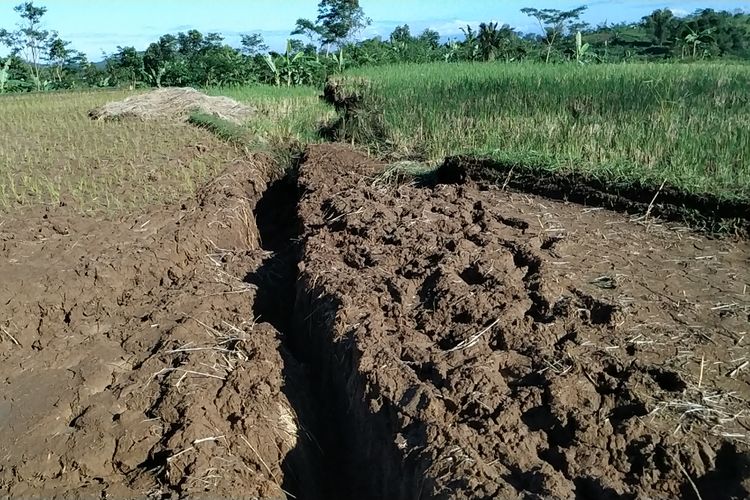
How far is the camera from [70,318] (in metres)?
4.90

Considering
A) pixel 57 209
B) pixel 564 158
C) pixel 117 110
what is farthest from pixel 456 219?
pixel 117 110

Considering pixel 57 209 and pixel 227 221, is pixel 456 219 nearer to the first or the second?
pixel 227 221

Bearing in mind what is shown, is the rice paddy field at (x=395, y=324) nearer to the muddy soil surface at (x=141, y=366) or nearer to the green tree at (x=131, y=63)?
the muddy soil surface at (x=141, y=366)

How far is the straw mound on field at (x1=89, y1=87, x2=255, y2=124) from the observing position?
39.4 feet

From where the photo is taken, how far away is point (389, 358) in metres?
3.59

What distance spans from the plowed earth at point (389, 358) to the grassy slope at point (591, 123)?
79 centimetres

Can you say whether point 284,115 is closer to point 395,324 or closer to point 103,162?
point 103,162

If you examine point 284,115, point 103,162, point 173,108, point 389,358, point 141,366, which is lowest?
point 141,366

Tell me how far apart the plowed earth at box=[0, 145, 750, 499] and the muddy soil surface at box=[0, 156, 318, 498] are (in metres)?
0.02

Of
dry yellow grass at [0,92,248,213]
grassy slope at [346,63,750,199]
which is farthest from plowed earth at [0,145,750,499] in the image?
dry yellow grass at [0,92,248,213]

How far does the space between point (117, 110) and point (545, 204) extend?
370 inches

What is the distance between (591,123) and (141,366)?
553cm

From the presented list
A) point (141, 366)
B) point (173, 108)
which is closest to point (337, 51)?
point (173, 108)

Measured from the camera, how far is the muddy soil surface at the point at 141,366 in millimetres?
3463
